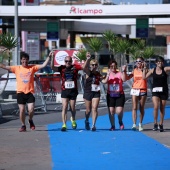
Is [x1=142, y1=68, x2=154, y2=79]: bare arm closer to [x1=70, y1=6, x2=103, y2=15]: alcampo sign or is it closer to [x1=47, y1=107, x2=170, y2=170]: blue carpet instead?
[x1=47, y1=107, x2=170, y2=170]: blue carpet

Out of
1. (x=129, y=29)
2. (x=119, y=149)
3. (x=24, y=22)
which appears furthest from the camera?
(x=129, y=29)

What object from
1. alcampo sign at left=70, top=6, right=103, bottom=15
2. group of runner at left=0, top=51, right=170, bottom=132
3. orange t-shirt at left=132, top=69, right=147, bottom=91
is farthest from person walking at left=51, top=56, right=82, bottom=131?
alcampo sign at left=70, top=6, right=103, bottom=15

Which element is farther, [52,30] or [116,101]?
[52,30]

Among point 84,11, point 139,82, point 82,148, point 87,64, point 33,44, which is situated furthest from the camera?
point 33,44

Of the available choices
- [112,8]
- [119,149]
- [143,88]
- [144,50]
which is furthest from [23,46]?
[119,149]

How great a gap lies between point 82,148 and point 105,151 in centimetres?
69

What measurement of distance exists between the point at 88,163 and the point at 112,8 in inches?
1258

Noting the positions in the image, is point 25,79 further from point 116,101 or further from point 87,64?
point 116,101

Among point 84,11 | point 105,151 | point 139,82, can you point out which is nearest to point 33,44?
point 84,11

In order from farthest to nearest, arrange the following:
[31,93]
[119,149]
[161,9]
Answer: [161,9] < [31,93] < [119,149]

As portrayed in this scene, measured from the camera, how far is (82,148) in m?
14.4

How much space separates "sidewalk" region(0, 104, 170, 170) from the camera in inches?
483

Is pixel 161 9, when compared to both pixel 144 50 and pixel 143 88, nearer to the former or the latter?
pixel 144 50

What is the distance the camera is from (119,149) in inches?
559
